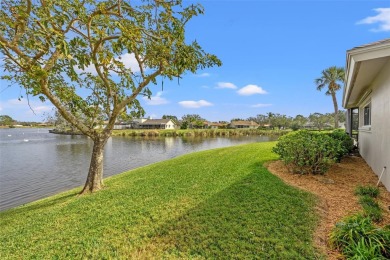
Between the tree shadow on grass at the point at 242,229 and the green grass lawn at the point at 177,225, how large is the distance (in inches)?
0.5

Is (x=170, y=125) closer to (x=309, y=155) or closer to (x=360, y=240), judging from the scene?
(x=309, y=155)

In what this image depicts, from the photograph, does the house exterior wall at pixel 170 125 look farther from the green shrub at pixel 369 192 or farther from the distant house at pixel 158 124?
the green shrub at pixel 369 192

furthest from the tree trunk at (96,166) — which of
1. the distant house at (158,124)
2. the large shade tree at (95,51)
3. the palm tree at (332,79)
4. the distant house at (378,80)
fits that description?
the distant house at (158,124)

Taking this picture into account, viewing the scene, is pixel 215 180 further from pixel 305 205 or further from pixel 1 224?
pixel 1 224

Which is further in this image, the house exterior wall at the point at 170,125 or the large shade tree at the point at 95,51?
the house exterior wall at the point at 170,125

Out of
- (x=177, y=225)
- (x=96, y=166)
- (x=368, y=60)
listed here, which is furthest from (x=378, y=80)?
(x=96, y=166)

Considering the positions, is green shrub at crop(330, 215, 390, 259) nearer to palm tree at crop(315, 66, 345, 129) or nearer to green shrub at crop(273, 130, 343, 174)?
green shrub at crop(273, 130, 343, 174)

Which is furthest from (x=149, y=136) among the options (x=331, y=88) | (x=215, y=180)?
(x=215, y=180)

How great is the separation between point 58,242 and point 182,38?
505 centimetres

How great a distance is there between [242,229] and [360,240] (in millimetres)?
1598

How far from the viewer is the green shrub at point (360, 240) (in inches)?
121

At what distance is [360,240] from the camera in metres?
3.32

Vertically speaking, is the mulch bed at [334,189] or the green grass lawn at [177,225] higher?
the mulch bed at [334,189]

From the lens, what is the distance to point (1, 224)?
5.86 meters
